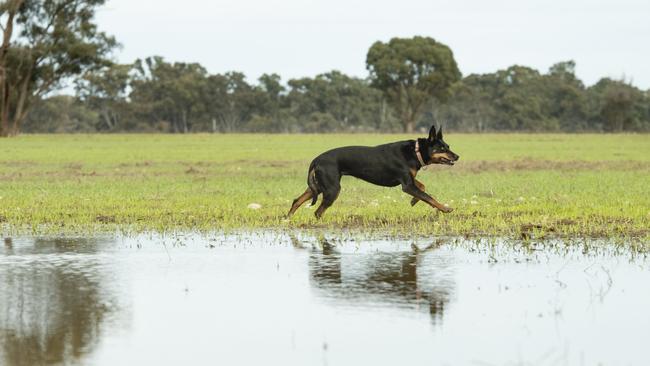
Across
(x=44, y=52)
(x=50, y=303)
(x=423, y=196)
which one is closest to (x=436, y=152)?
(x=423, y=196)

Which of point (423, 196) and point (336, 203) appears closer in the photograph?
point (423, 196)

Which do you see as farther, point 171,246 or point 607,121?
point 607,121

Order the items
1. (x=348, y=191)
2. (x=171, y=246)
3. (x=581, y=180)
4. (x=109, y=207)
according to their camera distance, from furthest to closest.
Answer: (x=581, y=180) → (x=348, y=191) → (x=109, y=207) → (x=171, y=246)

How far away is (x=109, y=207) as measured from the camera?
1609cm

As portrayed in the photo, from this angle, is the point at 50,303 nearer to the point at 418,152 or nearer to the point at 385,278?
the point at 385,278

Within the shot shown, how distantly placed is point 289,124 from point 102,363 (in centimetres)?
10919

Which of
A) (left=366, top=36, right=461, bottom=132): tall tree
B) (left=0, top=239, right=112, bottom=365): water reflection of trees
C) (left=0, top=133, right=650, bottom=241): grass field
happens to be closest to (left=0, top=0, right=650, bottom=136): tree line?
(left=366, top=36, right=461, bottom=132): tall tree

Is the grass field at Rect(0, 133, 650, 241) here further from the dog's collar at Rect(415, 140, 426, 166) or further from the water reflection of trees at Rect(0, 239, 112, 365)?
the water reflection of trees at Rect(0, 239, 112, 365)

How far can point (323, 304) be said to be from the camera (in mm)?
7758

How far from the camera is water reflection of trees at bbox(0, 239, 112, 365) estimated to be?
6.23 m

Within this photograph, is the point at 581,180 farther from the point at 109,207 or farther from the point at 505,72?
the point at 505,72

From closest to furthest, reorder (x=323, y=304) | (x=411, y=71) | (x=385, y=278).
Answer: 1. (x=323, y=304)
2. (x=385, y=278)
3. (x=411, y=71)

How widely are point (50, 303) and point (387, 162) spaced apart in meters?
7.18

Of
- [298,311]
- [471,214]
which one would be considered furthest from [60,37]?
[298,311]
